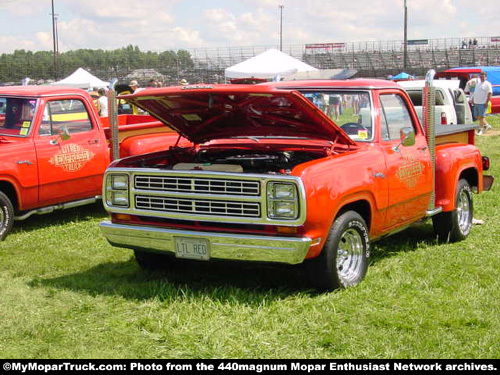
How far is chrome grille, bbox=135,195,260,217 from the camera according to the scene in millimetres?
5270

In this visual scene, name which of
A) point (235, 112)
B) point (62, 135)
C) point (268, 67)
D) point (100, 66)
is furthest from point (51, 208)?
point (100, 66)

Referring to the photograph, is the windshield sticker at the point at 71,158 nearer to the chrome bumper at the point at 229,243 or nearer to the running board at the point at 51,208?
the running board at the point at 51,208

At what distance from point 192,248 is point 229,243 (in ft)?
1.16

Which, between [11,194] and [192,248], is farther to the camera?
[11,194]

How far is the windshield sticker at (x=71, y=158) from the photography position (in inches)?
339

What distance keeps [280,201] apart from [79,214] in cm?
521

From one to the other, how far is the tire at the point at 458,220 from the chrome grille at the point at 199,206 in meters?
2.94

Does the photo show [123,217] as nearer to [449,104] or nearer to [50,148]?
[50,148]

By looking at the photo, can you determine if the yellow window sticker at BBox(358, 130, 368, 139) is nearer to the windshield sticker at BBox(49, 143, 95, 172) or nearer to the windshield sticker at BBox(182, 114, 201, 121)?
the windshield sticker at BBox(182, 114, 201, 121)

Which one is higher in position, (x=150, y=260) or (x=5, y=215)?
(x=5, y=215)

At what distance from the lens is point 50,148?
28.0ft

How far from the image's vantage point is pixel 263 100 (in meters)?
5.84

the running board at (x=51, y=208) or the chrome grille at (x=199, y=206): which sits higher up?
the chrome grille at (x=199, y=206)
